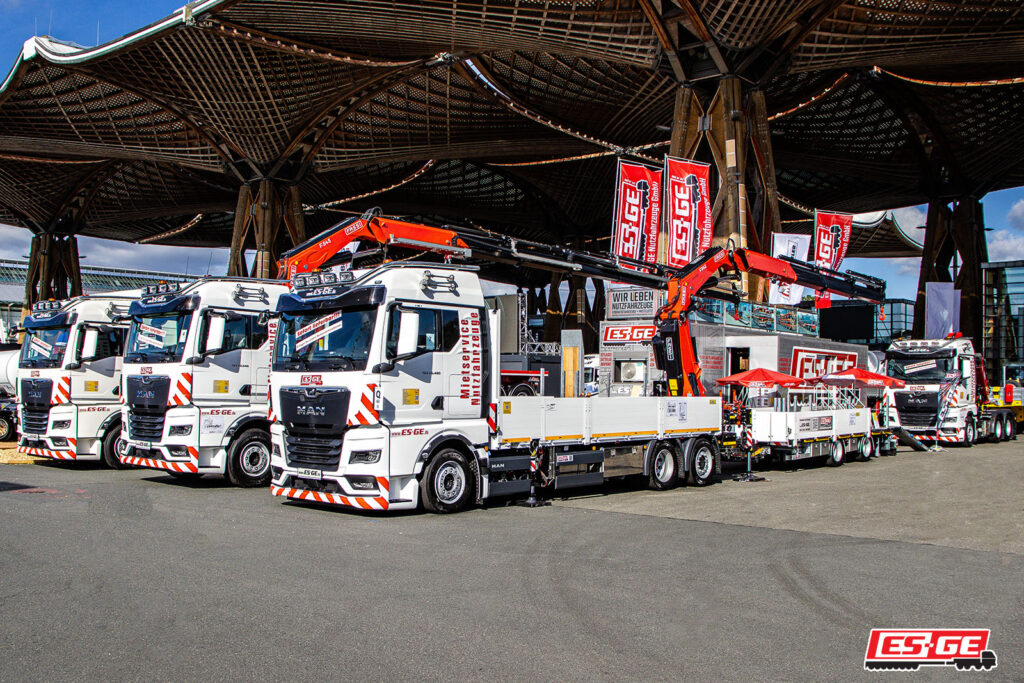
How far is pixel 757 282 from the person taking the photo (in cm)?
3397

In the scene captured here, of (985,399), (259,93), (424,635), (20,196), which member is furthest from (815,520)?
(20,196)

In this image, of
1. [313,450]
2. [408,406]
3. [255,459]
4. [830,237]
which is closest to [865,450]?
[830,237]

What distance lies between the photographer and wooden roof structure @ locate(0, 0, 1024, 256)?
1368 inches

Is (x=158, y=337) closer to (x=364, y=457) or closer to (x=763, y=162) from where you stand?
(x=364, y=457)

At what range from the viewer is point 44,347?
19.1m

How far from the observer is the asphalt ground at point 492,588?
226 inches

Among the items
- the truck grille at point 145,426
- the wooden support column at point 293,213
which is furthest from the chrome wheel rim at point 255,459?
the wooden support column at point 293,213

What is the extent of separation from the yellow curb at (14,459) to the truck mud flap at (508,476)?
42.5 feet

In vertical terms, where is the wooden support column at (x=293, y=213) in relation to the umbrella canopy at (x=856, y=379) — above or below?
above

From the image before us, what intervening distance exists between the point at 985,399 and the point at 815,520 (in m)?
22.7

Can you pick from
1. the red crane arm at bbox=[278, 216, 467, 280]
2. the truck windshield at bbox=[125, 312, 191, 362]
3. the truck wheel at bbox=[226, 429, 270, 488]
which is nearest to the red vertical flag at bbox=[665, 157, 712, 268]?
the red crane arm at bbox=[278, 216, 467, 280]

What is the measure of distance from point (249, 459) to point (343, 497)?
14.8ft

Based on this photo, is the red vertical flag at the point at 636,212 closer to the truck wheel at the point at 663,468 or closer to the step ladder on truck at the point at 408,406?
the truck wheel at the point at 663,468

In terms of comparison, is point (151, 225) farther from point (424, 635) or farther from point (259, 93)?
point (424, 635)
